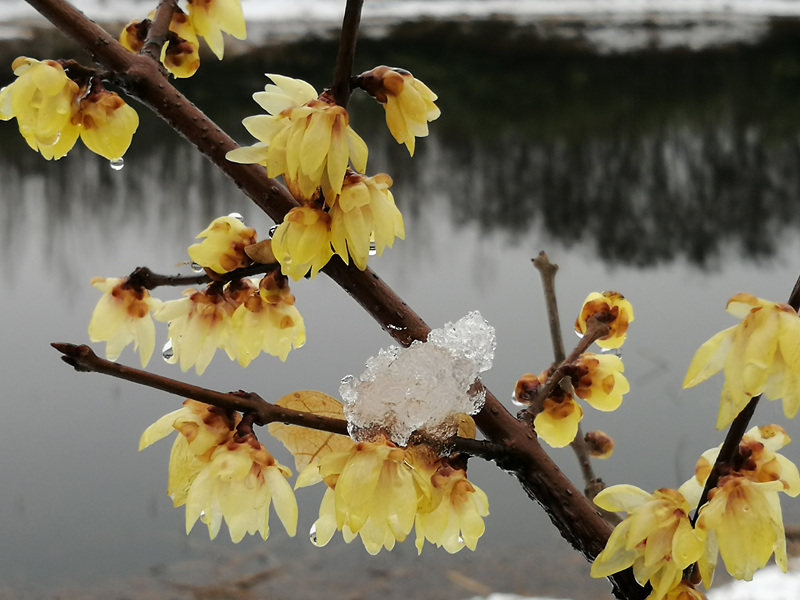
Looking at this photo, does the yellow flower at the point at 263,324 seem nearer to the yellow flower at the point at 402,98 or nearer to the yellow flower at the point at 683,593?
the yellow flower at the point at 402,98

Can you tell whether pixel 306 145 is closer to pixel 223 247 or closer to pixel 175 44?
pixel 223 247

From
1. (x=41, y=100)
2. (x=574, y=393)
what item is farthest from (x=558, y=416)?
(x=41, y=100)

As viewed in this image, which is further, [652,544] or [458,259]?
[458,259]

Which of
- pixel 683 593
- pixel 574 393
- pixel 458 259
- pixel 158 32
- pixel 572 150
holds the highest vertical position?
pixel 572 150

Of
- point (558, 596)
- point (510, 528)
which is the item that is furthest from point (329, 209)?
point (510, 528)

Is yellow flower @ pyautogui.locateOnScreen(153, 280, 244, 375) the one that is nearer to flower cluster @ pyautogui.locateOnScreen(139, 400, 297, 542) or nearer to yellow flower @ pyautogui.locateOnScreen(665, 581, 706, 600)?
flower cluster @ pyautogui.locateOnScreen(139, 400, 297, 542)

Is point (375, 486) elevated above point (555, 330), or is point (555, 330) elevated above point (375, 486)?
point (555, 330)

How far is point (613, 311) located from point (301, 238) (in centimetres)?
24

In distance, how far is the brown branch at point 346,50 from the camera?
0.34 meters

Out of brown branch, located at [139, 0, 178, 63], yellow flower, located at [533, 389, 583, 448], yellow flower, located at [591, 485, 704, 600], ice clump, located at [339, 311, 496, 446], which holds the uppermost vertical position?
brown branch, located at [139, 0, 178, 63]

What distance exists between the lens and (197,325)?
19.5 inches

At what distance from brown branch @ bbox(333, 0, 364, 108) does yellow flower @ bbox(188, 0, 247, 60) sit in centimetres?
19

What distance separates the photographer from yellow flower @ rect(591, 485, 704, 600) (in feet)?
Answer: 1.20

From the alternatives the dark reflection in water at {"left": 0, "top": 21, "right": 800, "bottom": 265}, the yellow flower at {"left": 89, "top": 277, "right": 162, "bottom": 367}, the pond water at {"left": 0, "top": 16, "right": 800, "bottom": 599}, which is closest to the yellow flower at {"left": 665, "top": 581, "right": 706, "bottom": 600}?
the yellow flower at {"left": 89, "top": 277, "right": 162, "bottom": 367}
